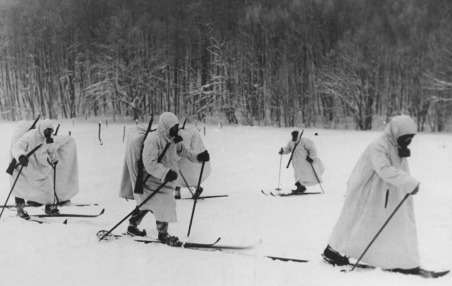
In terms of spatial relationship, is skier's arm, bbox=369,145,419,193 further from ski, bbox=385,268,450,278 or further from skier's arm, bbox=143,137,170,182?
skier's arm, bbox=143,137,170,182

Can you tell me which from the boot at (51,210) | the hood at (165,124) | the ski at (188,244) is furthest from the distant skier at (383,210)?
the boot at (51,210)

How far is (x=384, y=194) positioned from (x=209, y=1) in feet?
120

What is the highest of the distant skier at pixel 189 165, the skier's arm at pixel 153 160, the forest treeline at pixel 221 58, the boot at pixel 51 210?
the forest treeline at pixel 221 58

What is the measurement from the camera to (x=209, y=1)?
39.4 m

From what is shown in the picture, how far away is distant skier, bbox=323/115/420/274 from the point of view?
15.9ft

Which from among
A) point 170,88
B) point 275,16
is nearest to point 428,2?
point 275,16

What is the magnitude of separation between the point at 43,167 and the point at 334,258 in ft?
19.1

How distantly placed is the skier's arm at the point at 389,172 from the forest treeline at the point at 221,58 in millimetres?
27895

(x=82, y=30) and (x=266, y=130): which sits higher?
(x=82, y=30)

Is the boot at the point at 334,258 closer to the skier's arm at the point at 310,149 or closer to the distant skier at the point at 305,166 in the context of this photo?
the distant skier at the point at 305,166

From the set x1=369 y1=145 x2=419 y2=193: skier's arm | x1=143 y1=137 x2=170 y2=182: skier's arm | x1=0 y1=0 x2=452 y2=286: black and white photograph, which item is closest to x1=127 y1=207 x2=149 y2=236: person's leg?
x1=0 y1=0 x2=452 y2=286: black and white photograph

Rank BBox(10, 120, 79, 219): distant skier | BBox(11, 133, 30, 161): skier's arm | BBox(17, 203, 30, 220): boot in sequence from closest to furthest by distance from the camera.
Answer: BBox(11, 133, 30, 161): skier's arm < BBox(17, 203, 30, 220): boot < BBox(10, 120, 79, 219): distant skier

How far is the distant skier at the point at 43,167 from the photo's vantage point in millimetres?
8234

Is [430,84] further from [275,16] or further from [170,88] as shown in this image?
[170,88]
